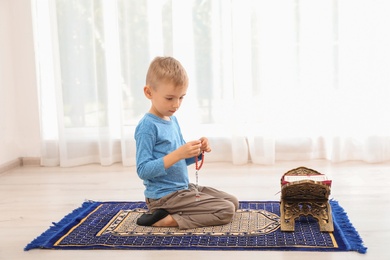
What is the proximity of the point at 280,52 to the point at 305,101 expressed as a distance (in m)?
0.34

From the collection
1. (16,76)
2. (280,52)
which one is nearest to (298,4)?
(280,52)

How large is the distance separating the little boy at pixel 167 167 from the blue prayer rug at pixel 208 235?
0.05 metres

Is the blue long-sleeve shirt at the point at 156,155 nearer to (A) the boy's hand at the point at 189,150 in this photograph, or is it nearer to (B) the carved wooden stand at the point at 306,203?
(A) the boy's hand at the point at 189,150

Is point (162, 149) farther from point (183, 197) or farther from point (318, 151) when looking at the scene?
point (318, 151)

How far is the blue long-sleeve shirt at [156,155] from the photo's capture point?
2.23 m

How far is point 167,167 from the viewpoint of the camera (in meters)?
2.19

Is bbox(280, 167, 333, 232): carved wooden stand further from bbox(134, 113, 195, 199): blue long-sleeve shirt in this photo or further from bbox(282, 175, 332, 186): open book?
bbox(134, 113, 195, 199): blue long-sleeve shirt

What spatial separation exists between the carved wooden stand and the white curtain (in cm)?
134

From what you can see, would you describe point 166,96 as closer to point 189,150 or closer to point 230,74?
point 189,150

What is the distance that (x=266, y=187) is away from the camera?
2949mm

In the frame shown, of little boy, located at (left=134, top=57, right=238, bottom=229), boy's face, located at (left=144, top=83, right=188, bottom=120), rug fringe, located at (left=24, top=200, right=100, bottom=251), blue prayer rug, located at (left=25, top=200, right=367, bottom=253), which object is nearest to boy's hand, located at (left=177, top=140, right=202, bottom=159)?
Answer: little boy, located at (left=134, top=57, right=238, bottom=229)

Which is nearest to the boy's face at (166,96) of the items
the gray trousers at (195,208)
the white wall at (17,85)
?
the gray trousers at (195,208)

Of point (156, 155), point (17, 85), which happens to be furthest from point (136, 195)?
point (17, 85)

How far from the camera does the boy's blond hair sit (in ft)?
7.25
